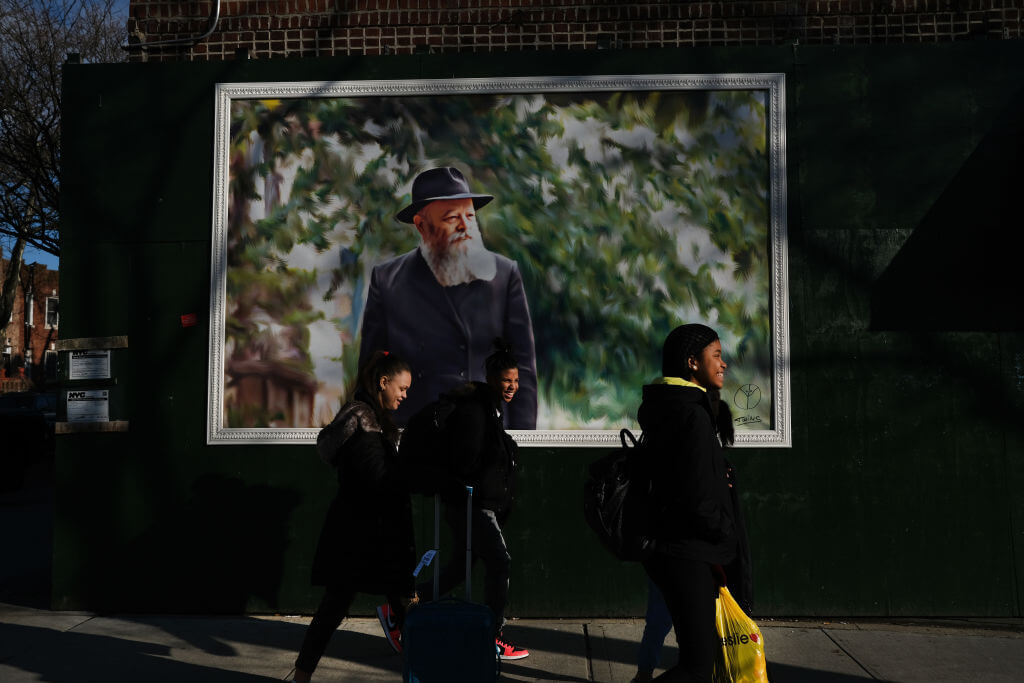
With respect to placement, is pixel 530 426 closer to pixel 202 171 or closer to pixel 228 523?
pixel 228 523

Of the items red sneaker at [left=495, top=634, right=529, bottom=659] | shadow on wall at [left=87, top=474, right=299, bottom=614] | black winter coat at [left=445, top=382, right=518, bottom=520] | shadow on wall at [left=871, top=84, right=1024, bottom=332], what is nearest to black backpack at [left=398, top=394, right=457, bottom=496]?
black winter coat at [left=445, top=382, right=518, bottom=520]

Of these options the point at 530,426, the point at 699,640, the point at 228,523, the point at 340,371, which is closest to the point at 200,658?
the point at 228,523

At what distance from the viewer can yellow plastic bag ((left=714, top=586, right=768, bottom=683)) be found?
4.15 m

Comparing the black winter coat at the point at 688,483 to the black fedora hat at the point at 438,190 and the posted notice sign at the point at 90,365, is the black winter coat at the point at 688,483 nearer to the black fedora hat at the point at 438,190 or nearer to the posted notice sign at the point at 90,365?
the black fedora hat at the point at 438,190

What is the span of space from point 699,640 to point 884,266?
4.01 metres

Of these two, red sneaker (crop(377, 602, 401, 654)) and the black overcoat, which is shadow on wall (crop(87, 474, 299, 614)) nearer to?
the black overcoat

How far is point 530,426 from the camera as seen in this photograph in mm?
A: 7023

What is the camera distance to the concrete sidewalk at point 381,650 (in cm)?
559

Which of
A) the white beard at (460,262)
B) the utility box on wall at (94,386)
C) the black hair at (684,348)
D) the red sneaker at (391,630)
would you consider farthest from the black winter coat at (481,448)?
the utility box on wall at (94,386)

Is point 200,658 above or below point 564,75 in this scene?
below

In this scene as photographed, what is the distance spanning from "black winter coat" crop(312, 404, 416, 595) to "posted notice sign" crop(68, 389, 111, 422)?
2.87 m

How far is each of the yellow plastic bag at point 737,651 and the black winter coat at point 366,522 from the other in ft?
6.01

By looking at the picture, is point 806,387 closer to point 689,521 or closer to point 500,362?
point 500,362

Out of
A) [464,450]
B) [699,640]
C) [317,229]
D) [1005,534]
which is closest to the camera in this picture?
[699,640]
